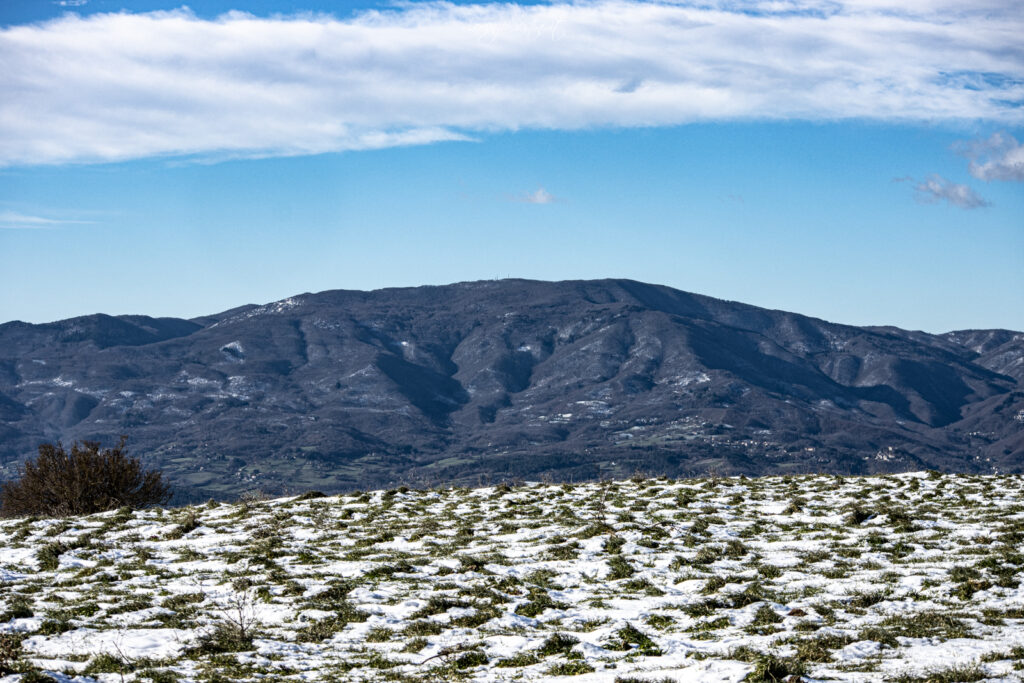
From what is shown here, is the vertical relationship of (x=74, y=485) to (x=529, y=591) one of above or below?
above

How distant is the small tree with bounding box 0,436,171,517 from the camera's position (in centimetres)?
3375

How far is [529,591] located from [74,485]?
2180 centimetres

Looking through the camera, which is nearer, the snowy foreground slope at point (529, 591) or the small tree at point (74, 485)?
the snowy foreground slope at point (529, 591)

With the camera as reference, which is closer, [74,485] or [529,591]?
[529,591]

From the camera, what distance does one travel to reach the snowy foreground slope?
14.7 m

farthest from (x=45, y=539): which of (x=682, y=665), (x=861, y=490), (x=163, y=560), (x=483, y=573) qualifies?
(x=861, y=490)

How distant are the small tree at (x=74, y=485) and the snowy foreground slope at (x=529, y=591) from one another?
5307mm

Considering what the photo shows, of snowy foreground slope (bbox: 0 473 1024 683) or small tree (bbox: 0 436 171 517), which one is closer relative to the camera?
snowy foreground slope (bbox: 0 473 1024 683)

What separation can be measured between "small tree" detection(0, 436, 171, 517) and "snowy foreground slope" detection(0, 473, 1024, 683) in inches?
209

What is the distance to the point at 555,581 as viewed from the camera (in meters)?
20.5

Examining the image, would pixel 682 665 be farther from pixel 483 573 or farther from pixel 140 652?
pixel 140 652

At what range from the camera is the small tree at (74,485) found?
1329 inches

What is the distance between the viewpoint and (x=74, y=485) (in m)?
34.0

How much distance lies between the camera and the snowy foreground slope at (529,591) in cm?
1466
